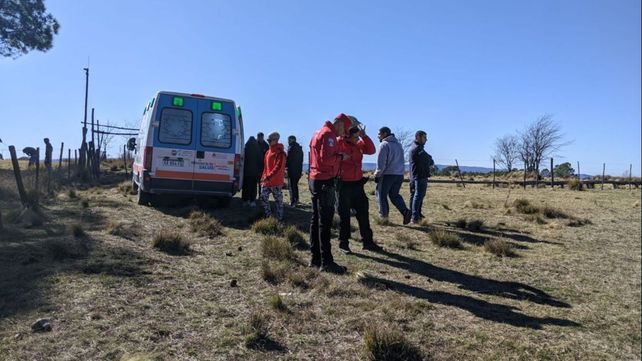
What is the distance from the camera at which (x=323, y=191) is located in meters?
5.99

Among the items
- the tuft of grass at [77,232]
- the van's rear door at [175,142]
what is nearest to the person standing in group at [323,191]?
the tuft of grass at [77,232]

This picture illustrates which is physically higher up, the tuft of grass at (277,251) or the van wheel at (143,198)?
the van wheel at (143,198)

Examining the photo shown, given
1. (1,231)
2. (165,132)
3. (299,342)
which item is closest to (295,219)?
(165,132)

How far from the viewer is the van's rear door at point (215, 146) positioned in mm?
10750

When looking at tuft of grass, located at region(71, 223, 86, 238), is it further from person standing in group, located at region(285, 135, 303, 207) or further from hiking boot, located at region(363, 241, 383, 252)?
person standing in group, located at region(285, 135, 303, 207)

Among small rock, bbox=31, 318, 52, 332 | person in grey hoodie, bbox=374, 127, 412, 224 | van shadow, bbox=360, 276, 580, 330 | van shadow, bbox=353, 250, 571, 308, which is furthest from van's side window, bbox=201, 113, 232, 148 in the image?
small rock, bbox=31, 318, 52, 332

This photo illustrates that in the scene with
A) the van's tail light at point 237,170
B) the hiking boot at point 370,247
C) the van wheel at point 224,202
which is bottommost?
the hiking boot at point 370,247

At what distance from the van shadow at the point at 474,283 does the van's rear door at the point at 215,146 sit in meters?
4.85

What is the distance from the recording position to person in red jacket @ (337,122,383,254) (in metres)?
7.05

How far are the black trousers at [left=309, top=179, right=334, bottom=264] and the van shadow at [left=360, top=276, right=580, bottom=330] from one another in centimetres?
63

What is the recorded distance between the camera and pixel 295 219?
1033 centimetres

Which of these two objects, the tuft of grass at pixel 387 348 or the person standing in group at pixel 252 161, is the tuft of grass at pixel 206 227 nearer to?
the person standing in group at pixel 252 161

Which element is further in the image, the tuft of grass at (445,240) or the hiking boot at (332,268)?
the tuft of grass at (445,240)

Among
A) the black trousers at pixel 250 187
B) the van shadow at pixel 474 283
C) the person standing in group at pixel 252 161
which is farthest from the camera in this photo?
the black trousers at pixel 250 187
